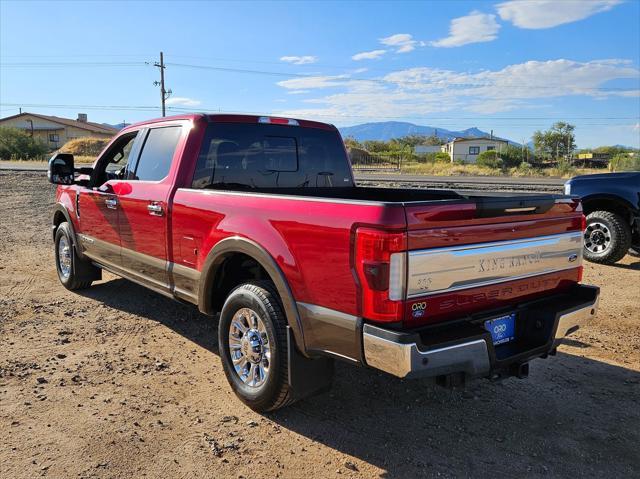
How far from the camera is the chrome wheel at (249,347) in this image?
348 cm

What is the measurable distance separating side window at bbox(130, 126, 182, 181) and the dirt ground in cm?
150

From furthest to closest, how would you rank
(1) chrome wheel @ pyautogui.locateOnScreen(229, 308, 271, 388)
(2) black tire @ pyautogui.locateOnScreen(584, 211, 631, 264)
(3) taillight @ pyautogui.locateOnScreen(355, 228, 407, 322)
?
(2) black tire @ pyautogui.locateOnScreen(584, 211, 631, 264)
(1) chrome wheel @ pyautogui.locateOnScreen(229, 308, 271, 388)
(3) taillight @ pyautogui.locateOnScreen(355, 228, 407, 322)

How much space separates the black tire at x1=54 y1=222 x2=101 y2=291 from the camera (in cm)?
626

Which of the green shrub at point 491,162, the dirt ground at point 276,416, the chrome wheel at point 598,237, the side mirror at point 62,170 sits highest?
the green shrub at point 491,162

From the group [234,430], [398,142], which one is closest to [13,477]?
[234,430]

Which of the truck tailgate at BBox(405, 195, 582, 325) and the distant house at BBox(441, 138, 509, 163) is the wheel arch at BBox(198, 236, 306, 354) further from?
the distant house at BBox(441, 138, 509, 163)

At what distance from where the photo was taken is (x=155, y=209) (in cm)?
442

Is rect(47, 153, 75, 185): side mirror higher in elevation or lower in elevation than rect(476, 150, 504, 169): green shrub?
lower

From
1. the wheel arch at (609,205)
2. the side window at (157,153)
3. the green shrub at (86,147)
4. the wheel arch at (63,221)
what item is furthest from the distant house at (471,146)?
the side window at (157,153)

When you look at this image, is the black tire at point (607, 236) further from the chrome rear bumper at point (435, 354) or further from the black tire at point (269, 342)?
the black tire at point (269, 342)

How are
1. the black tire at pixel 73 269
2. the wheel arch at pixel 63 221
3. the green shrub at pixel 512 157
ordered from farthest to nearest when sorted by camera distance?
the green shrub at pixel 512 157, the black tire at pixel 73 269, the wheel arch at pixel 63 221

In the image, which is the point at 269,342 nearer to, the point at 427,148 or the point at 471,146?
the point at 471,146

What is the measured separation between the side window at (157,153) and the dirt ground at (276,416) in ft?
4.93

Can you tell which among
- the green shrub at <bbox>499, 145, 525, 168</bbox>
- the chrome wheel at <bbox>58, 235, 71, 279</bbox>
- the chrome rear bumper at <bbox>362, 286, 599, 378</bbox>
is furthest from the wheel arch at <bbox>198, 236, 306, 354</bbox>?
the green shrub at <bbox>499, 145, 525, 168</bbox>
